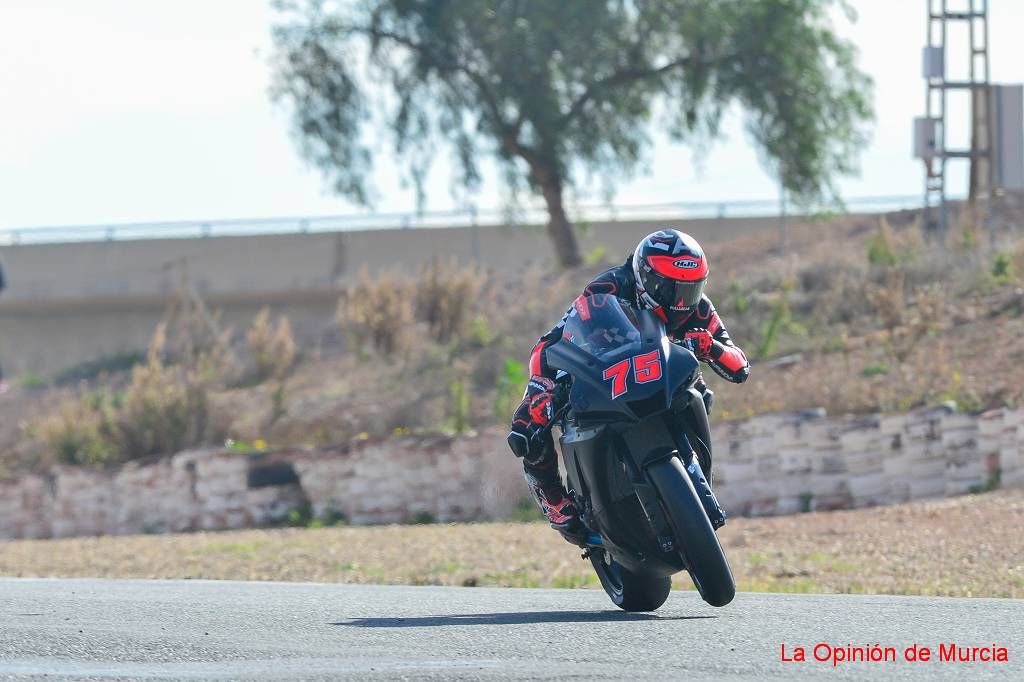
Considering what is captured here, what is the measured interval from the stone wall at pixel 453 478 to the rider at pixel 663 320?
788cm

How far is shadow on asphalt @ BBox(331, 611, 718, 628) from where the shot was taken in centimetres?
759

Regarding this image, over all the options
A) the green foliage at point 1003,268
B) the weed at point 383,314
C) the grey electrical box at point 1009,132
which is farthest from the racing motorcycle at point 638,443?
the grey electrical box at point 1009,132

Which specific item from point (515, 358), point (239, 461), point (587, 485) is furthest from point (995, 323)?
point (587, 485)

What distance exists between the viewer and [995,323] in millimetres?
19719

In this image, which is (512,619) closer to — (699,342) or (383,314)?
(699,342)

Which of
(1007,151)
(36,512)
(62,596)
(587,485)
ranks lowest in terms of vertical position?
(36,512)

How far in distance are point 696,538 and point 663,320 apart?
138 centimetres

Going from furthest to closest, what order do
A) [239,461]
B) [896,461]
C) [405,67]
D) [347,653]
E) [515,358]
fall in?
[405,67] < [515,358] < [239,461] < [896,461] < [347,653]

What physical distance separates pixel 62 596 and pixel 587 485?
A: 3217mm

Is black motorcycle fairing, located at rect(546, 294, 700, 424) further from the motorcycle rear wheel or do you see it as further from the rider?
the motorcycle rear wheel

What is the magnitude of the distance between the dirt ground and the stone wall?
0.48 metres

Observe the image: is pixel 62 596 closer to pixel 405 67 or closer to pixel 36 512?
pixel 36 512

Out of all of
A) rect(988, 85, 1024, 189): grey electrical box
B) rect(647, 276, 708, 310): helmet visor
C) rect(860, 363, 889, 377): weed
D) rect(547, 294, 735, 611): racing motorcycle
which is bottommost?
rect(860, 363, 889, 377): weed

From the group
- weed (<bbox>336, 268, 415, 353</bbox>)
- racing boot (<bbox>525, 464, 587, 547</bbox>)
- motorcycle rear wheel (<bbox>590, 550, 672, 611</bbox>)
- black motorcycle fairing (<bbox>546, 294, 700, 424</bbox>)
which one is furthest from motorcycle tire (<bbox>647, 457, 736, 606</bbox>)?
weed (<bbox>336, 268, 415, 353</bbox>)
